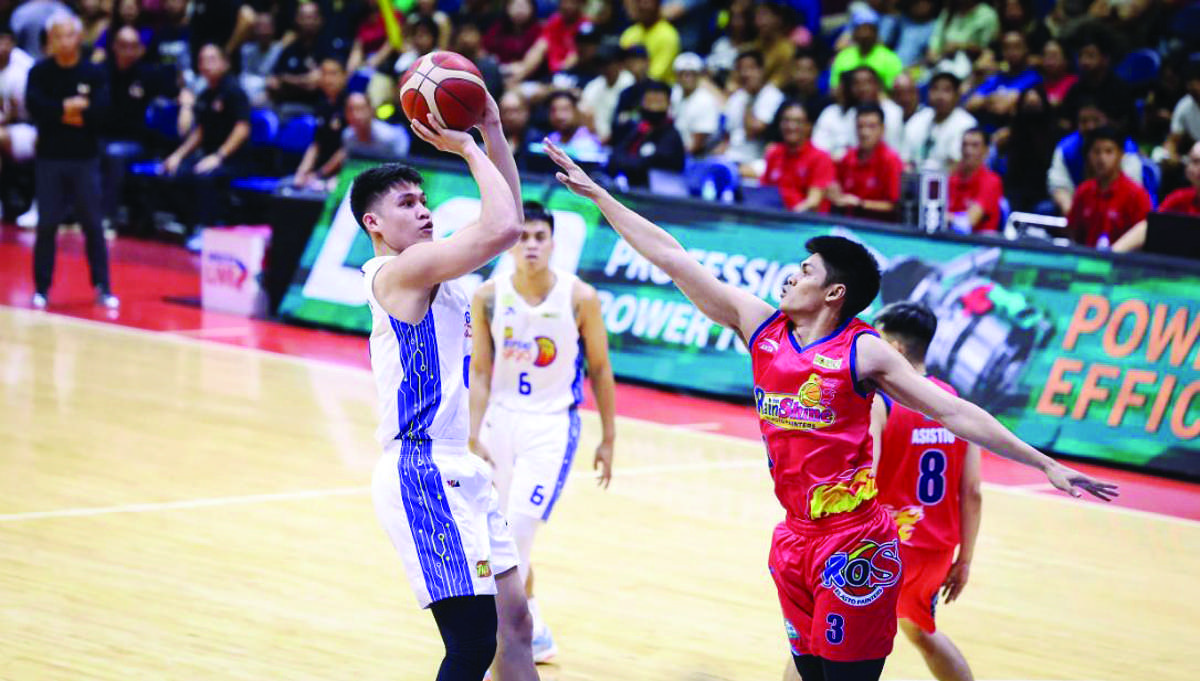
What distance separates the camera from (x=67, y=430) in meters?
11.0

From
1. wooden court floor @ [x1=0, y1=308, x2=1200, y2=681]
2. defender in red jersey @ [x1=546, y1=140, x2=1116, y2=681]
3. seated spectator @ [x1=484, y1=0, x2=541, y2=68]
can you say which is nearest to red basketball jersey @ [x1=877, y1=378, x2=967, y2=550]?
wooden court floor @ [x1=0, y1=308, x2=1200, y2=681]

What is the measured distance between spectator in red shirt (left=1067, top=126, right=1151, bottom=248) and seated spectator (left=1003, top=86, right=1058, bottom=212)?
1862 mm

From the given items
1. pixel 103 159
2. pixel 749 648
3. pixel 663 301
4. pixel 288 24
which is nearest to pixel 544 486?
pixel 749 648

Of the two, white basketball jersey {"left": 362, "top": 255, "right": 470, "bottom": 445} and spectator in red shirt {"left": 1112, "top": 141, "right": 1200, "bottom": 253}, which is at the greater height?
white basketball jersey {"left": 362, "top": 255, "right": 470, "bottom": 445}

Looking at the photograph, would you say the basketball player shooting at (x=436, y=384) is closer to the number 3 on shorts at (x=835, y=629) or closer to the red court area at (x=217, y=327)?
the number 3 on shorts at (x=835, y=629)

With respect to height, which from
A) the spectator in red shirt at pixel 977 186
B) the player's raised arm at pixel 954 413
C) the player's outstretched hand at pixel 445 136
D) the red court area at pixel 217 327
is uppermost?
the player's outstretched hand at pixel 445 136

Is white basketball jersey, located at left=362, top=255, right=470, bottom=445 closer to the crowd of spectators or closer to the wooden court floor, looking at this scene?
the wooden court floor

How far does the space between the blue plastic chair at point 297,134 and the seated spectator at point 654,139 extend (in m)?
4.55

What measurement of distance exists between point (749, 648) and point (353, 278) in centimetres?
852

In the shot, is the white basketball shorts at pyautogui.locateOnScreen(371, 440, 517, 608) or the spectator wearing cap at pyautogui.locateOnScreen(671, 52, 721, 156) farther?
the spectator wearing cap at pyautogui.locateOnScreen(671, 52, 721, 156)

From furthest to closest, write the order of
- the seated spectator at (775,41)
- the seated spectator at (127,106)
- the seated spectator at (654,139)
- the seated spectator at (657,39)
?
1. the seated spectator at (127,106)
2. the seated spectator at (657,39)
3. the seated spectator at (775,41)
4. the seated spectator at (654,139)

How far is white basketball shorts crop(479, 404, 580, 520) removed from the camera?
23.8 ft

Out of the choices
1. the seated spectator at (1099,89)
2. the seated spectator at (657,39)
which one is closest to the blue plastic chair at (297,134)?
the seated spectator at (657,39)

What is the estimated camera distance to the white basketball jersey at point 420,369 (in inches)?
205
